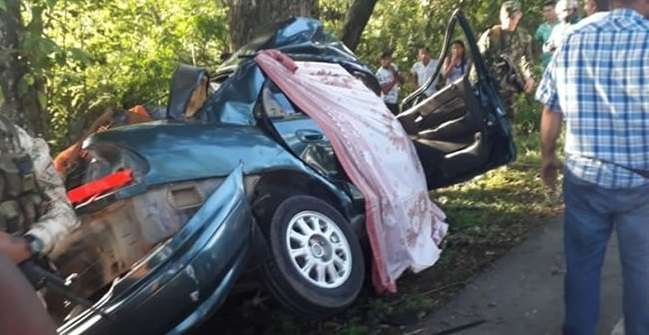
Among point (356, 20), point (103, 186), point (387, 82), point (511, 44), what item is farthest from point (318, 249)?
point (387, 82)

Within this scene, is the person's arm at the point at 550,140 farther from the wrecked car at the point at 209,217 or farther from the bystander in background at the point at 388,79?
the bystander in background at the point at 388,79

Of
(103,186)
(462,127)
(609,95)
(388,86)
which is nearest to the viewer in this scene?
(609,95)

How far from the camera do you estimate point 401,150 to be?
5.37 m

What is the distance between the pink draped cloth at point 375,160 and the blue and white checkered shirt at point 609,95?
5.24 feet

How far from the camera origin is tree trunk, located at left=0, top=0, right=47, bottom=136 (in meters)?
4.89

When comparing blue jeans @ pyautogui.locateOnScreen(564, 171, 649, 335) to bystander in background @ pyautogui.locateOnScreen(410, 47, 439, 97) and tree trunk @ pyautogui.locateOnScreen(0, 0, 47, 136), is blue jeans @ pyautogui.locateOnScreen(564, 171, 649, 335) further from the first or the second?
bystander in background @ pyautogui.locateOnScreen(410, 47, 439, 97)

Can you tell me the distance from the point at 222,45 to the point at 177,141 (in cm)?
873

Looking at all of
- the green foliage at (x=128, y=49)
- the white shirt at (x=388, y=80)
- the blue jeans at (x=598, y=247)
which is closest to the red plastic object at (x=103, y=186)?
the blue jeans at (x=598, y=247)

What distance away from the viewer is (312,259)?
14.3 ft

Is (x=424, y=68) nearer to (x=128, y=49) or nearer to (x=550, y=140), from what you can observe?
(x=128, y=49)

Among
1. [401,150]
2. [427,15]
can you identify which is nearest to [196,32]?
[427,15]

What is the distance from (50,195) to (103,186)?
2.74 ft

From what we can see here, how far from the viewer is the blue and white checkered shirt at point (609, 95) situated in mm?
3365

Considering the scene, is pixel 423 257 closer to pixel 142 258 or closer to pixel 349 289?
pixel 349 289
